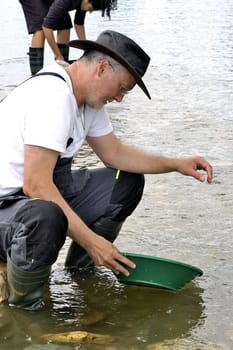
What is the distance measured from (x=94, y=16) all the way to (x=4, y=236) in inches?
507

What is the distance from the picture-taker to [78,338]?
320 centimetres

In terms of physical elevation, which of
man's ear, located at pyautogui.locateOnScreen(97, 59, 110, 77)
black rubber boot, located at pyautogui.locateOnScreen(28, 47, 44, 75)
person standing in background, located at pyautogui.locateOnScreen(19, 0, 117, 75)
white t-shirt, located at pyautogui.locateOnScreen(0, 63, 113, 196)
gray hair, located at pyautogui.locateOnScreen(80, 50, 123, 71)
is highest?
gray hair, located at pyautogui.locateOnScreen(80, 50, 123, 71)

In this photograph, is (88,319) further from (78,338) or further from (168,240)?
(168,240)

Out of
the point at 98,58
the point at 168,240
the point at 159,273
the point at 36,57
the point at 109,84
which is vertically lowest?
the point at 36,57

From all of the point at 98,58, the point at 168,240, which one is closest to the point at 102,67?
the point at 98,58

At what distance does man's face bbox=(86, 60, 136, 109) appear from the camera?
337 centimetres

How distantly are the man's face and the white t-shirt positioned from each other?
3.9 inches

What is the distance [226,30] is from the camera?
45.1 feet

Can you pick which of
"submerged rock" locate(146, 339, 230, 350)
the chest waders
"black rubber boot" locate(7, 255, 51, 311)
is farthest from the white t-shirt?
"submerged rock" locate(146, 339, 230, 350)

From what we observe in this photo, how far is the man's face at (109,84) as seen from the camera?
3.37 meters

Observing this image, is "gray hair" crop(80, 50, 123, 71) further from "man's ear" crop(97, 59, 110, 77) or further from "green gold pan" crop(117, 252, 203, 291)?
"green gold pan" crop(117, 252, 203, 291)

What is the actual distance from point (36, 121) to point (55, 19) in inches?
191

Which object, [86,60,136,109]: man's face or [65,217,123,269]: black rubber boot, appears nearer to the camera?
[86,60,136,109]: man's face

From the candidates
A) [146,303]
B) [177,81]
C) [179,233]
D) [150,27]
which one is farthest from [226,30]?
[146,303]
